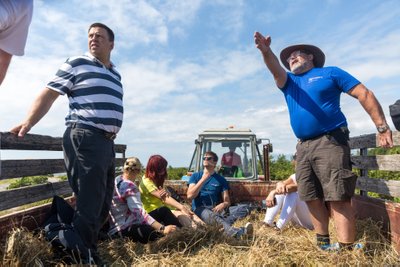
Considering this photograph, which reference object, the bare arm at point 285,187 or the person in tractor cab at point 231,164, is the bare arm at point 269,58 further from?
the person in tractor cab at point 231,164

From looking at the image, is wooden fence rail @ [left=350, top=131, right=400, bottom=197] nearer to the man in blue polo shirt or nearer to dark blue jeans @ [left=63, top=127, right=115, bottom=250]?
the man in blue polo shirt

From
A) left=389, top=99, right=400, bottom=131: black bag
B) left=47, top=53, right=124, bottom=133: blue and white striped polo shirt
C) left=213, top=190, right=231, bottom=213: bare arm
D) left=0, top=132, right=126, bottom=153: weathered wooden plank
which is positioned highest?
left=47, top=53, right=124, bottom=133: blue and white striped polo shirt

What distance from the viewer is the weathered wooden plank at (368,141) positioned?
3.04 metres

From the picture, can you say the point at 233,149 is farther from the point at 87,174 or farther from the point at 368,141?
the point at 87,174

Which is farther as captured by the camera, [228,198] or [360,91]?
[228,198]

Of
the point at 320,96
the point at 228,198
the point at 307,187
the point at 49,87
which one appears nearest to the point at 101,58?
the point at 49,87

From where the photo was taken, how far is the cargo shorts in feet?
9.66

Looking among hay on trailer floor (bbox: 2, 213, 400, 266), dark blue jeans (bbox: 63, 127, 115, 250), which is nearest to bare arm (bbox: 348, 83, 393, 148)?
hay on trailer floor (bbox: 2, 213, 400, 266)

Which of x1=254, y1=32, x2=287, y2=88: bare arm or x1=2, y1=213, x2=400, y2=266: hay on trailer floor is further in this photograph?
x1=254, y1=32, x2=287, y2=88: bare arm

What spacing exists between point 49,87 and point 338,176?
88.0 inches

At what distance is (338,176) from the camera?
9.70 ft

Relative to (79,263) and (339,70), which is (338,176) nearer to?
(339,70)

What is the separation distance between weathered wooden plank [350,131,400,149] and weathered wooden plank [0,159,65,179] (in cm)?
290

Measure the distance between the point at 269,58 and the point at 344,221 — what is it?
148 centimetres
